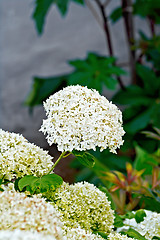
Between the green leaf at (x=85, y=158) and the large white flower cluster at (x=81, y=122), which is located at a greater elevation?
the large white flower cluster at (x=81, y=122)

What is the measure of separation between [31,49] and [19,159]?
9.85 feet

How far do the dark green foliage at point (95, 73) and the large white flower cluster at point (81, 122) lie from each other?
1.25 m

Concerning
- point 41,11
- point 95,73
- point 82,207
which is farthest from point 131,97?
point 82,207

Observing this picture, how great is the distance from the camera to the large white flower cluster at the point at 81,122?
22.2 inches

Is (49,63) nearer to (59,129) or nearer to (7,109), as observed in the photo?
(7,109)

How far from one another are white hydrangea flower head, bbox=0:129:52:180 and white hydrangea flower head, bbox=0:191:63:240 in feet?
0.42

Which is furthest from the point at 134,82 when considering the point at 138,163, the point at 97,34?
the point at 97,34

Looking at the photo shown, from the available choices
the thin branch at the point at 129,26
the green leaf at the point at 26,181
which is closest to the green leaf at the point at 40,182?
the green leaf at the point at 26,181

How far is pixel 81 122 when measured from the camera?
1.85ft

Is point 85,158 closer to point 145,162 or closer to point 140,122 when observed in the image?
point 145,162

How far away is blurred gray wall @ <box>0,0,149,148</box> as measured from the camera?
A: 3395 mm

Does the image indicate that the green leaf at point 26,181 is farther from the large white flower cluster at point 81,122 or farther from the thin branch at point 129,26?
the thin branch at point 129,26

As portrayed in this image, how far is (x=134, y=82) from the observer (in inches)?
87.4

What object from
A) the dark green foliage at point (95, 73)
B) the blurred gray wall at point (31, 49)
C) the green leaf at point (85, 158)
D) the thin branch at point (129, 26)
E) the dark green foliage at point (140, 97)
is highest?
the blurred gray wall at point (31, 49)
